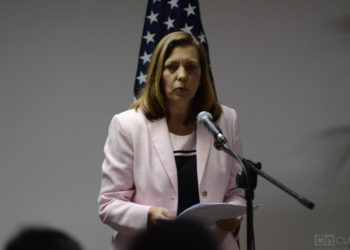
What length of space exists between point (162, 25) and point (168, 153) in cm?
118

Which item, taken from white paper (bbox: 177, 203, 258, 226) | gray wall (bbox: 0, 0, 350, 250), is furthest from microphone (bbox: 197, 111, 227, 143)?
gray wall (bbox: 0, 0, 350, 250)

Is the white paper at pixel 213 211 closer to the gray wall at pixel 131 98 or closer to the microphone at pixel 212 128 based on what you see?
the microphone at pixel 212 128

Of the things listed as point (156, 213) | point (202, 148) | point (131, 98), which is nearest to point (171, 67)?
point (202, 148)

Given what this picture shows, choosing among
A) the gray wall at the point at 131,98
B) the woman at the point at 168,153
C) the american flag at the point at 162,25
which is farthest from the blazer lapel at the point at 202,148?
the gray wall at the point at 131,98

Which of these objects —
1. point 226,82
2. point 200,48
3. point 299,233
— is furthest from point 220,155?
point 299,233

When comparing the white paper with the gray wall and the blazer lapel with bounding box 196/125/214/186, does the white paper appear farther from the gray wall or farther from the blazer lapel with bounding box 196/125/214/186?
the gray wall

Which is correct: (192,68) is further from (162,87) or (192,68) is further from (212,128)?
(212,128)

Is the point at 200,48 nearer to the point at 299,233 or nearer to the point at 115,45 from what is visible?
the point at 115,45

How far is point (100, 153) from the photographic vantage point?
3.47m

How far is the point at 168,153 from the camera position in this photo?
2182 millimetres

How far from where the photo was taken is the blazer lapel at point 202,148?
218 centimetres

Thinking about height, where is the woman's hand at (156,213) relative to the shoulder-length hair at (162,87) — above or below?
below

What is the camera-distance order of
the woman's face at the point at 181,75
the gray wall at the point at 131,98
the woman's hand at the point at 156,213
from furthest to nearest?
the gray wall at the point at 131,98 → the woman's face at the point at 181,75 → the woman's hand at the point at 156,213

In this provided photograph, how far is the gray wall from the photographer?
3420 mm
